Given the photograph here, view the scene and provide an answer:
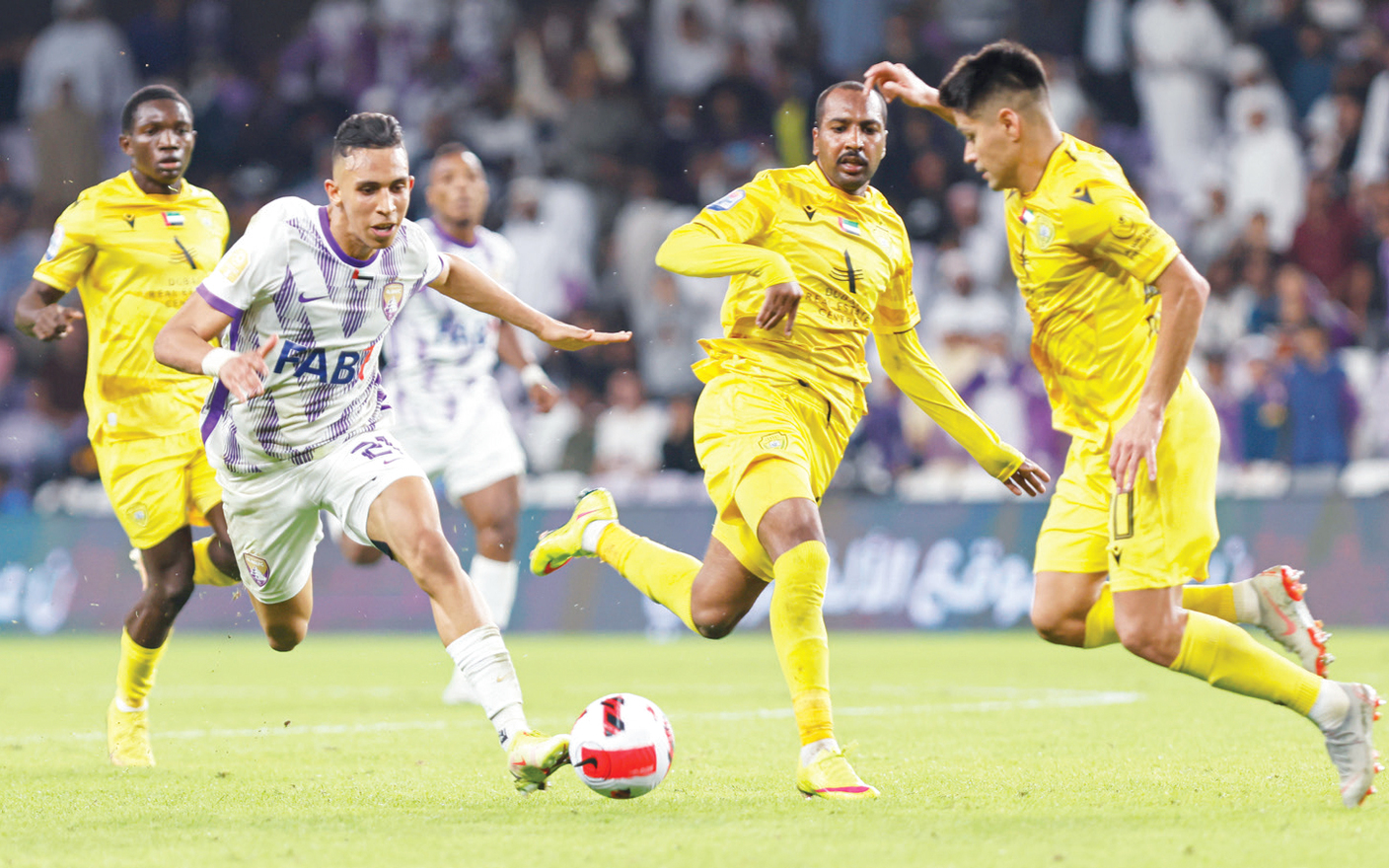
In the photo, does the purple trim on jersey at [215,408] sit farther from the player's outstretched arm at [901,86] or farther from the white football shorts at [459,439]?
the white football shorts at [459,439]

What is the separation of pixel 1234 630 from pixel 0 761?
461cm

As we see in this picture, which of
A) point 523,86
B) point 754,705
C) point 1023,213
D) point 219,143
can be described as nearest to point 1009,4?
point 523,86

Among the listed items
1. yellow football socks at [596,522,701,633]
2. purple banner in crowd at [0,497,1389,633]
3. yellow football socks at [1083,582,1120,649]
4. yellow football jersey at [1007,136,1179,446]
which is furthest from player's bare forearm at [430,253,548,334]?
purple banner in crowd at [0,497,1389,633]

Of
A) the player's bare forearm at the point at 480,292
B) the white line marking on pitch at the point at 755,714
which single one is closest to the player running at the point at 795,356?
the player's bare forearm at the point at 480,292

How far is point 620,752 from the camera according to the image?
211 inches

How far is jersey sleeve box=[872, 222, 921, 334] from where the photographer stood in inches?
261

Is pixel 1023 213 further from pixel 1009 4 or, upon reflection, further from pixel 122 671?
pixel 1009 4

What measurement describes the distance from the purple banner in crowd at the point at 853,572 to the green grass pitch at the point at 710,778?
2949 mm

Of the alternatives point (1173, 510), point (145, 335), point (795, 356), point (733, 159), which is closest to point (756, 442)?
point (795, 356)

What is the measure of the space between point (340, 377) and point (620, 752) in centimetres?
171

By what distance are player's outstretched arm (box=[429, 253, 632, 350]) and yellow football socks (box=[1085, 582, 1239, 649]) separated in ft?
6.37

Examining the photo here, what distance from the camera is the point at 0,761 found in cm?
672

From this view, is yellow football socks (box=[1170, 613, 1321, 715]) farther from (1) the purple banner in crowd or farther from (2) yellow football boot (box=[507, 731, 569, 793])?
(1) the purple banner in crowd

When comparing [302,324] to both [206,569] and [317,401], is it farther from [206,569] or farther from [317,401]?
[206,569]
